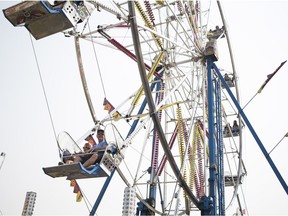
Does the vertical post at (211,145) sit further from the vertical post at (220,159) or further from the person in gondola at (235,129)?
the person in gondola at (235,129)

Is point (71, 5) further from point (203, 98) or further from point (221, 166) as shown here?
point (221, 166)

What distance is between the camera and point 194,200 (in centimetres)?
873

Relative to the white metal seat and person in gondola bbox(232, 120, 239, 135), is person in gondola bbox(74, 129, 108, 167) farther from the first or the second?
person in gondola bbox(232, 120, 239, 135)

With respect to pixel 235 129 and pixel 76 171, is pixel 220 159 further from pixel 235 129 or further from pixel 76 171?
pixel 76 171

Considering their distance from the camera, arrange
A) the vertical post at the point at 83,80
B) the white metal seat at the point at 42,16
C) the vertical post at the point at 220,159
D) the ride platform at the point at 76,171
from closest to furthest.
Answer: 1. the white metal seat at the point at 42,16
2. the ride platform at the point at 76,171
3. the vertical post at the point at 83,80
4. the vertical post at the point at 220,159

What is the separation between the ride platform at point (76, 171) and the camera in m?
6.23

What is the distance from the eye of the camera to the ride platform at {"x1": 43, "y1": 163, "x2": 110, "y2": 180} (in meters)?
6.23

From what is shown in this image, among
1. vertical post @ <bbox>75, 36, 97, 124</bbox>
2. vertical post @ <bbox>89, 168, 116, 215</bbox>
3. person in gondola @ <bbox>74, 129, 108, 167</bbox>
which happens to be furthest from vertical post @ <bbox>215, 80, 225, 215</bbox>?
person in gondola @ <bbox>74, 129, 108, 167</bbox>

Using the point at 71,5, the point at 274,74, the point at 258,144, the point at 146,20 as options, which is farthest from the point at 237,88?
the point at 71,5

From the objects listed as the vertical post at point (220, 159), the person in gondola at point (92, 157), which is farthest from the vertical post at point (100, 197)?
the vertical post at point (220, 159)

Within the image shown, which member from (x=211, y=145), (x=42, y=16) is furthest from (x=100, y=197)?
(x=42, y=16)

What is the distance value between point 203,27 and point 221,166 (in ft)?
19.2

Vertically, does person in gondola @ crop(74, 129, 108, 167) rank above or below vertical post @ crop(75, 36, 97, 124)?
below

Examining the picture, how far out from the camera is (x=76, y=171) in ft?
20.9
